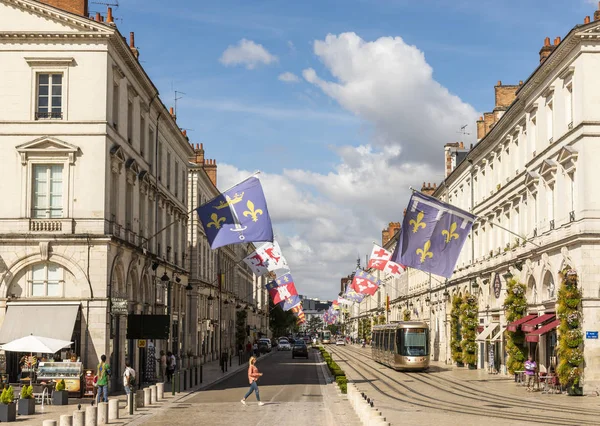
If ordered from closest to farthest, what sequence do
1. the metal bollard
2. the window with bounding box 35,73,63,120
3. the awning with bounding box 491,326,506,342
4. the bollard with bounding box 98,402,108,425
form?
the metal bollard
the bollard with bounding box 98,402,108,425
the window with bounding box 35,73,63,120
the awning with bounding box 491,326,506,342

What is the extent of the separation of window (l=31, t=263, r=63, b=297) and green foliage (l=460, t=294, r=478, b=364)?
30.6m

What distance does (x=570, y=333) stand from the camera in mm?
38219

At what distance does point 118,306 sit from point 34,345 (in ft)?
22.2

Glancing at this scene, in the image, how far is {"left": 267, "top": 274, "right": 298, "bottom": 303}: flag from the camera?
73.8m

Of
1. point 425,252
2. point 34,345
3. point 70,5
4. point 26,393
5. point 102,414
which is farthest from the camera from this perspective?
point 70,5

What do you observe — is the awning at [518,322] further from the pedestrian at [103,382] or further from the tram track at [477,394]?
the pedestrian at [103,382]

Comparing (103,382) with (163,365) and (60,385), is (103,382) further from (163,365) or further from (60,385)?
(163,365)

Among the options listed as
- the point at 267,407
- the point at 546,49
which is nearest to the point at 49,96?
the point at 267,407

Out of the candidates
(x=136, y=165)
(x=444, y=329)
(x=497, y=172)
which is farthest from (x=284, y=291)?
(x=136, y=165)

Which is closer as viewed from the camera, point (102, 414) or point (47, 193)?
point (102, 414)

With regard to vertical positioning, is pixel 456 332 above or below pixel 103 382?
above

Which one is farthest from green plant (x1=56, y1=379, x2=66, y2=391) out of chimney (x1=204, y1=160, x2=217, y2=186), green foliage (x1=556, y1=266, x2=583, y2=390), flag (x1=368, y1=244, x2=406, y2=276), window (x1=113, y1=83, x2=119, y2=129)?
chimney (x1=204, y1=160, x2=217, y2=186)

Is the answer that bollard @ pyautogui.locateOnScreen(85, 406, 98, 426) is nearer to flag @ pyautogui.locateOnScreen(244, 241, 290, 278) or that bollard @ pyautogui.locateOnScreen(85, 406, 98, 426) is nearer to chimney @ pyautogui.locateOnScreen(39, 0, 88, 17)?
chimney @ pyautogui.locateOnScreen(39, 0, 88, 17)

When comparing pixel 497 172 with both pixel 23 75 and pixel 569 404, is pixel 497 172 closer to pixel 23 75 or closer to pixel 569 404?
pixel 569 404
